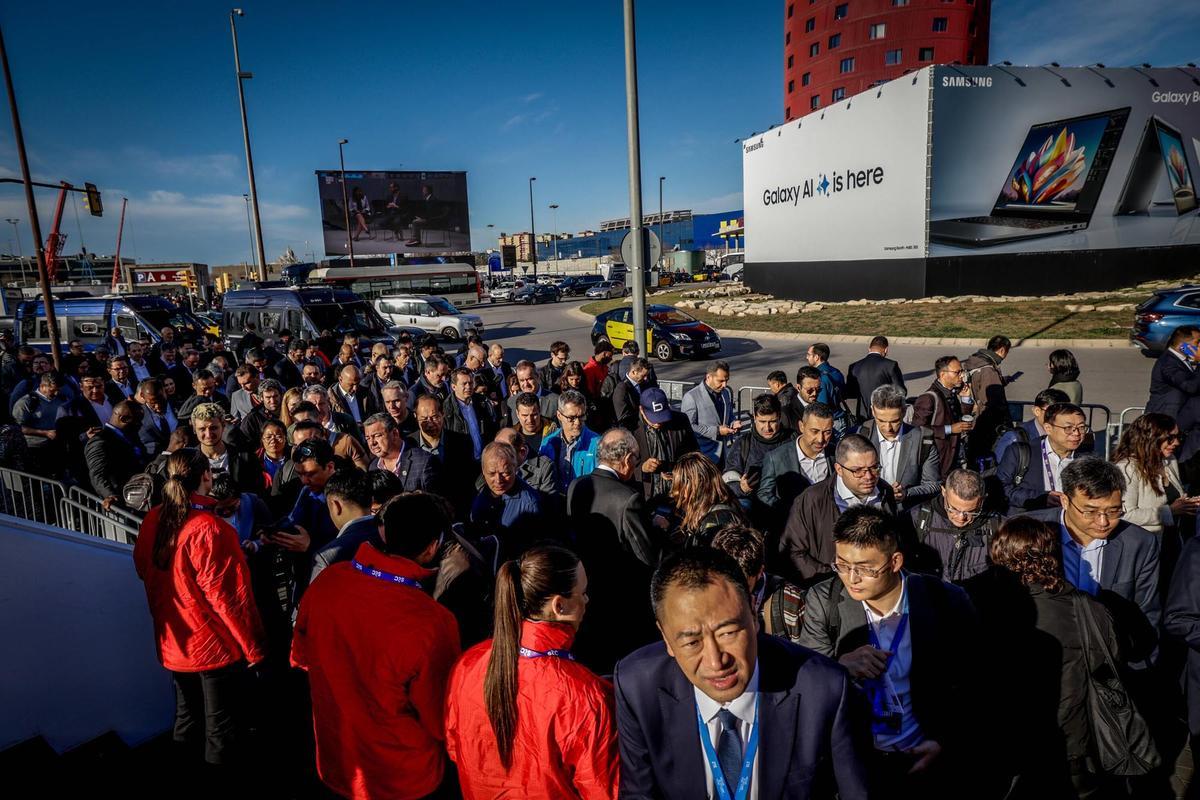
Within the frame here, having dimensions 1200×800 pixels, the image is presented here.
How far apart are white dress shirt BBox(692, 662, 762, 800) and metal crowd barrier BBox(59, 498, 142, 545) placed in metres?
4.73

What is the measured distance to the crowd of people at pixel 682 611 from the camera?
2082mm

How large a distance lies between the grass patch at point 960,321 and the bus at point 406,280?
1940 cm

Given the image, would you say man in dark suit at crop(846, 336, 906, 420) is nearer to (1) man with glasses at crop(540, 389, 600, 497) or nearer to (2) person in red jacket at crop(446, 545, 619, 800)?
(1) man with glasses at crop(540, 389, 600, 497)

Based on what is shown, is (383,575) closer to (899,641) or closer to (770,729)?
(770,729)

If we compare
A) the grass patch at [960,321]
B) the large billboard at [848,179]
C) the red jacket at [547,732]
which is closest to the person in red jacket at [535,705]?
the red jacket at [547,732]

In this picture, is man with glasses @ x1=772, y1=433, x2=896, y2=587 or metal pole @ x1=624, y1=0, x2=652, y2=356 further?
metal pole @ x1=624, y1=0, x2=652, y2=356

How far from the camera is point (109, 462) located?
559 cm

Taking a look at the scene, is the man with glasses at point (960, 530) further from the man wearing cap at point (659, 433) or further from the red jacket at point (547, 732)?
the red jacket at point (547, 732)

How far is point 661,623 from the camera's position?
207 centimetres

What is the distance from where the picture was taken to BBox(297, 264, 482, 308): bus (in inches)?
1471

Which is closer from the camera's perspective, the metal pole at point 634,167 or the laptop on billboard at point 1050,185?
Answer: the metal pole at point 634,167

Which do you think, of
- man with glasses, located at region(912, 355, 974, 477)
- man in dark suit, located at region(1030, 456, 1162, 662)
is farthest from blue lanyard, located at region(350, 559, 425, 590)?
man with glasses, located at region(912, 355, 974, 477)

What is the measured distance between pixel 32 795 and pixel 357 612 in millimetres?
2714

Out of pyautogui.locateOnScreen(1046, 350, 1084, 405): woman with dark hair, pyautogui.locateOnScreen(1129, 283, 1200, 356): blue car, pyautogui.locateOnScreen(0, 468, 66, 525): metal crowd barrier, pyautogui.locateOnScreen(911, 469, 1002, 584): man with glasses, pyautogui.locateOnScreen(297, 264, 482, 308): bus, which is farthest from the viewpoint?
pyautogui.locateOnScreen(297, 264, 482, 308): bus
